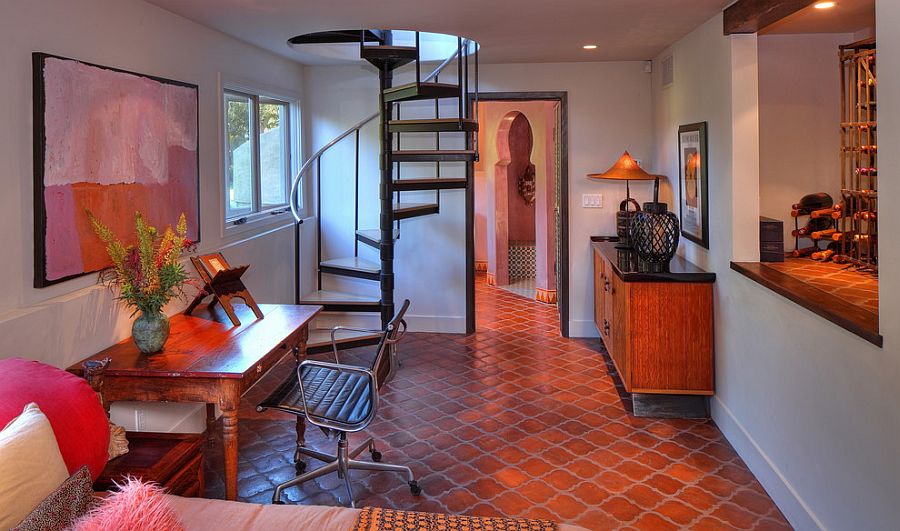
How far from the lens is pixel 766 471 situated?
10.8 ft

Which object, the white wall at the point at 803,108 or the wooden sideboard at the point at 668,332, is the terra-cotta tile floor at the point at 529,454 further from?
the white wall at the point at 803,108

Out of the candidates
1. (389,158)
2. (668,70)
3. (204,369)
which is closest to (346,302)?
(389,158)

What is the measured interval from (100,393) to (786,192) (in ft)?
13.2

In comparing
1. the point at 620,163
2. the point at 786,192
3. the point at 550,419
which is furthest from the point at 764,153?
the point at 550,419

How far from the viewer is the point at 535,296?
27.0ft

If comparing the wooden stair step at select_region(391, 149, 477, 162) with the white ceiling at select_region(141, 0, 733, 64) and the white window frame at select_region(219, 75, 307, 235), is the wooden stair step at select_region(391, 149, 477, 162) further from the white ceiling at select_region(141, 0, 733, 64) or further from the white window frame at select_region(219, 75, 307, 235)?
the white window frame at select_region(219, 75, 307, 235)

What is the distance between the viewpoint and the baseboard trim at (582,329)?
6.33 m

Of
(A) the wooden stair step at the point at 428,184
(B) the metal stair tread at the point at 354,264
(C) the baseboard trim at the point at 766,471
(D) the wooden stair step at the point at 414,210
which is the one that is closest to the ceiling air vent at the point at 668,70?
(A) the wooden stair step at the point at 428,184

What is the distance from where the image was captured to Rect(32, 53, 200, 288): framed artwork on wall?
9.56 feet

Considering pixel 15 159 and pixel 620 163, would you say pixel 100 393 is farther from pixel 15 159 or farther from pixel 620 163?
pixel 620 163

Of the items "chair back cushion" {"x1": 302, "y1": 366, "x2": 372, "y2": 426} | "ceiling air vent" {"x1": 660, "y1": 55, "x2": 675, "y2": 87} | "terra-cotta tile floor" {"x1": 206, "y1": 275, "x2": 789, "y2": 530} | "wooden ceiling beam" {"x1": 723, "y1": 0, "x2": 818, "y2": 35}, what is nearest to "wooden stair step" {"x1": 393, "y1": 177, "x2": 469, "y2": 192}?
"terra-cotta tile floor" {"x1": 206, "y1": 275, "x2": 789, "y2": 530}

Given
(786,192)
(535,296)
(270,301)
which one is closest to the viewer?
(786,192)

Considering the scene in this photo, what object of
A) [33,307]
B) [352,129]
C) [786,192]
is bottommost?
[33,307]

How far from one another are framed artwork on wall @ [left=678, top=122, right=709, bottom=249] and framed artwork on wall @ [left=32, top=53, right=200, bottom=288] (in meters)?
3.05
